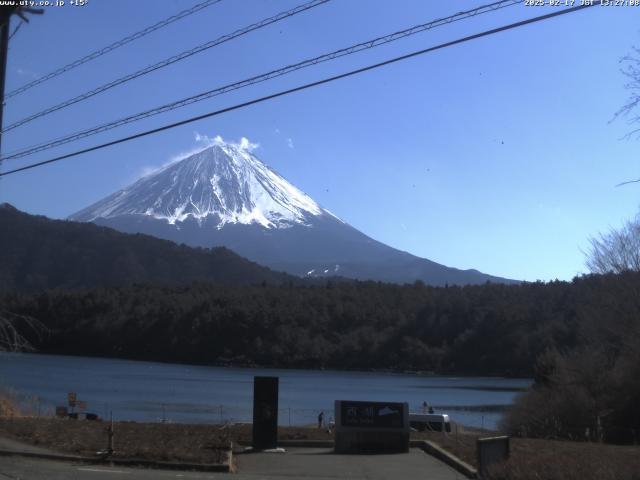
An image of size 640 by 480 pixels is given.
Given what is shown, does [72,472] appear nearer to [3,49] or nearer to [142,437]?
[142,437]

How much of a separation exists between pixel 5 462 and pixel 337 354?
374ft

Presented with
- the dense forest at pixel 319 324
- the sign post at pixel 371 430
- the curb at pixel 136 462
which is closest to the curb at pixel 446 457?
the sign post at pixel 371 430

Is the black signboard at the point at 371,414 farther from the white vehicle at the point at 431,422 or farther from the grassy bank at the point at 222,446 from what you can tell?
the white vehicle at the point at 431,422

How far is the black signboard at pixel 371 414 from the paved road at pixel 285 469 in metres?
0.75

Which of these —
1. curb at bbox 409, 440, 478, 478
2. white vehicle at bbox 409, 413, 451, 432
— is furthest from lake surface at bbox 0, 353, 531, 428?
curb at bbox 409, 440, 478, 478

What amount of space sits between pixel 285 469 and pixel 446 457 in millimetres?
3418

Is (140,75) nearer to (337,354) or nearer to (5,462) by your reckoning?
(5,462)

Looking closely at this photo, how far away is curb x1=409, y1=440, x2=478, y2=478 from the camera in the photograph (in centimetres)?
1525

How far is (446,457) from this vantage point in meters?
17.2

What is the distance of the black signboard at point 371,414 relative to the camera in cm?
1831

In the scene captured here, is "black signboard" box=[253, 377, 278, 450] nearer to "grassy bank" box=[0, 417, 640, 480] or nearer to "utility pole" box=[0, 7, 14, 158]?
"grassy bank" box=[0, 417, 640, 480]

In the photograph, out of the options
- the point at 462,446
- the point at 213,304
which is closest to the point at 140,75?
the point at 462,446

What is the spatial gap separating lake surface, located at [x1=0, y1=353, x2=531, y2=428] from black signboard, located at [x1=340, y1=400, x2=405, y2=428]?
17.2 m

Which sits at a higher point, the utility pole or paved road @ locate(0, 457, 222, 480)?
the utility pole
